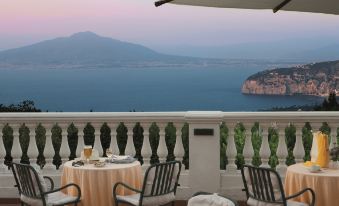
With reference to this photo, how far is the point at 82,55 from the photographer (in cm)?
2005

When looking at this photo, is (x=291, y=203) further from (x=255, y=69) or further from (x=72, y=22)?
(x=72, y=22)

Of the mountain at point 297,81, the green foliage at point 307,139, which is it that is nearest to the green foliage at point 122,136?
the green foliage at point 307,139

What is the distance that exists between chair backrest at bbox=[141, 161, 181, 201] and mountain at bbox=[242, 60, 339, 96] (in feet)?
27.2

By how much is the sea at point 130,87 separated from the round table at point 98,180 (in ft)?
26.4

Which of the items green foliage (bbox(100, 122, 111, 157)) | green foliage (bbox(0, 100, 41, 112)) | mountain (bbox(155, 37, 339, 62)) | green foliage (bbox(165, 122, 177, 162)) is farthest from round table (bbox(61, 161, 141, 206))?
mountain (bbox(155, 37, 339, 62))

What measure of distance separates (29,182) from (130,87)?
11.9m

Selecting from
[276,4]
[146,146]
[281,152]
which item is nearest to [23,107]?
[146,146]

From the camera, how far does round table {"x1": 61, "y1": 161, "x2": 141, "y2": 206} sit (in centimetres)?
639

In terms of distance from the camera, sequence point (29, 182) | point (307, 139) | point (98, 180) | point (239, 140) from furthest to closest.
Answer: point (307, 139), point (239, 140), point (98, 180), point (29, 182)

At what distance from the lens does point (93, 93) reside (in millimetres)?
17969

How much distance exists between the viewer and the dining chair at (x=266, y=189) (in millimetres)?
5680

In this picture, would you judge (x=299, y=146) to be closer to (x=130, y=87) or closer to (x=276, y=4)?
(x=276, y=4)

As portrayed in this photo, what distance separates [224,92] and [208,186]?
867 cm

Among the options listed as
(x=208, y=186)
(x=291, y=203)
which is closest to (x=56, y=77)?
(x=208, y=186)
